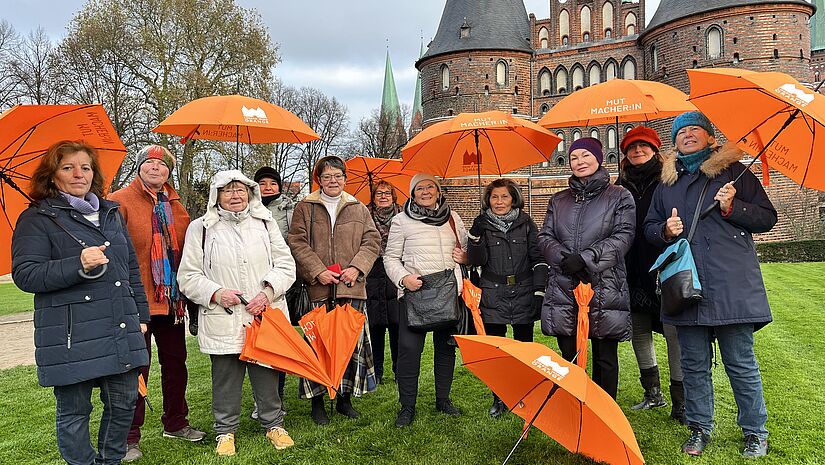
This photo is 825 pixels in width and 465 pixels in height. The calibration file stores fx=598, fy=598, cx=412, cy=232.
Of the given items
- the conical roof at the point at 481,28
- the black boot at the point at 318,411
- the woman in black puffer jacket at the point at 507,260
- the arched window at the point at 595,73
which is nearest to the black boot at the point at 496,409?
the woman in black puffer jacket at the point at 507,260

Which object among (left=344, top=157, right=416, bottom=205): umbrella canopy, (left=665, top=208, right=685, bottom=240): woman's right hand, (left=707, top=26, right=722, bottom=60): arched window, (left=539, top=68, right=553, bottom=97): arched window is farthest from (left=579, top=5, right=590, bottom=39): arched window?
(left=665, top=208, right=685, bottom=240): woman's right hand

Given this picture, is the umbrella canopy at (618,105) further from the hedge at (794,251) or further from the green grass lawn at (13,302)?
the hedge at (794,251)

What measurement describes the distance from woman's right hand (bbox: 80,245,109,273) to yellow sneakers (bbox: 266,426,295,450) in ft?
6.04

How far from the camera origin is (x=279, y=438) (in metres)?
4.27

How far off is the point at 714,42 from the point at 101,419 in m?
30.8

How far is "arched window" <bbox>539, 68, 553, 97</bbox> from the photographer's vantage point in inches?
1331

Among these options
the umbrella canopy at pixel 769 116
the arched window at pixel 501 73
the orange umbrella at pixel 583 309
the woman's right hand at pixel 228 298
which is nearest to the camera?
the umbrella canopy at pixel 769 116

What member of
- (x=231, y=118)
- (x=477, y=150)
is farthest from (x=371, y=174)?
(x=231, y=118)

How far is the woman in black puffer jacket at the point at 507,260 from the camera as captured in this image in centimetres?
462

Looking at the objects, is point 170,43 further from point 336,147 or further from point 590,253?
point 590,253

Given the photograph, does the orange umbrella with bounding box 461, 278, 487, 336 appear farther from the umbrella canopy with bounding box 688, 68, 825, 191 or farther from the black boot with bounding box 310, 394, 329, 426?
the umbrella canopy with bounding box 688, 68, 825, 191

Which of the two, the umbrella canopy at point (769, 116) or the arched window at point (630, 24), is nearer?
the umbrella canopy at point (769, 116)

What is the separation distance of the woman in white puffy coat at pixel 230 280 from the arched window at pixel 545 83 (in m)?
31.8

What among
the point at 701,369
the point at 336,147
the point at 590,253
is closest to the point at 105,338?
the point at 590,253
